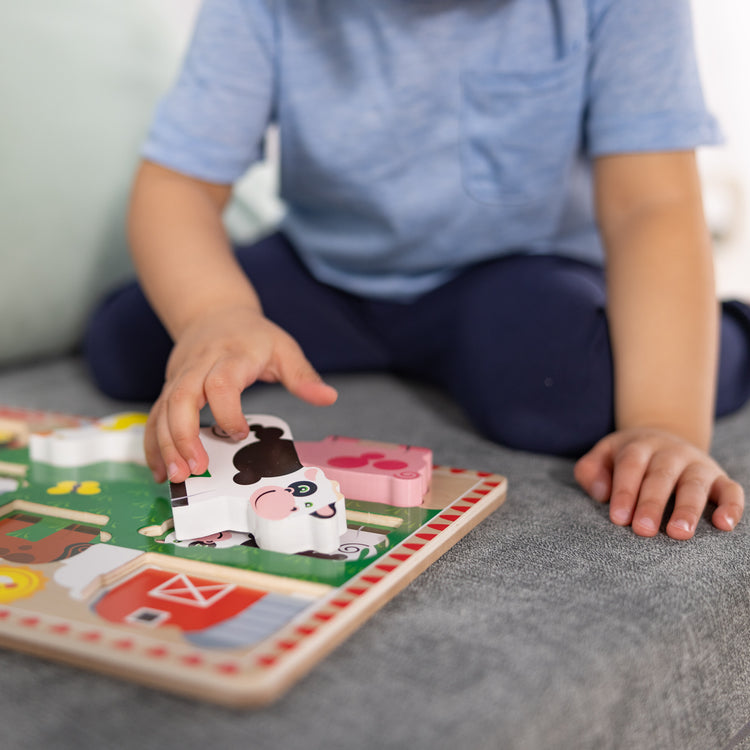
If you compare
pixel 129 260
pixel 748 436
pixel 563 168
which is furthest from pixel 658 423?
pixel 129 260

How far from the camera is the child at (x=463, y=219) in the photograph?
2.06 feet

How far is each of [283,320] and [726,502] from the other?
1.53ft

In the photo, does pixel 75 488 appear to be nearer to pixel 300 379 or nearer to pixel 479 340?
pixel 300 379

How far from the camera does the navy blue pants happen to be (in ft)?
2.11

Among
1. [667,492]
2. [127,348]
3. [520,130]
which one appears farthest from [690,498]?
[127,348]

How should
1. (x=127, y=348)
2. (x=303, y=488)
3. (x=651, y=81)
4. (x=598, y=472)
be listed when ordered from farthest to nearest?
(x=127, y=348) < (x=651, y=81) < (x=598, y=472) < (x=303, y=488)

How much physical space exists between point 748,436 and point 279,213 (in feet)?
2.09

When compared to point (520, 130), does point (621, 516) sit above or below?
below

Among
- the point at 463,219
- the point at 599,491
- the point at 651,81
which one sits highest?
the point at 651,81

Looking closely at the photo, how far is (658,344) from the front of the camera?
2.03 ft

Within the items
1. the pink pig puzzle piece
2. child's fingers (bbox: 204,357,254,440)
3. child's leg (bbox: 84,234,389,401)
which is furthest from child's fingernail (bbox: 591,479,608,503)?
child's leg (bbox: 84,234,389,401)

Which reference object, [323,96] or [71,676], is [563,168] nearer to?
[323,96]

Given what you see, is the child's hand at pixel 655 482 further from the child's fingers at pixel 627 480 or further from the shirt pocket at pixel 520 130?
the shirt pocket at pixel 520 130

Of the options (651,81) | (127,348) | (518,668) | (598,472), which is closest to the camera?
(518,668)
